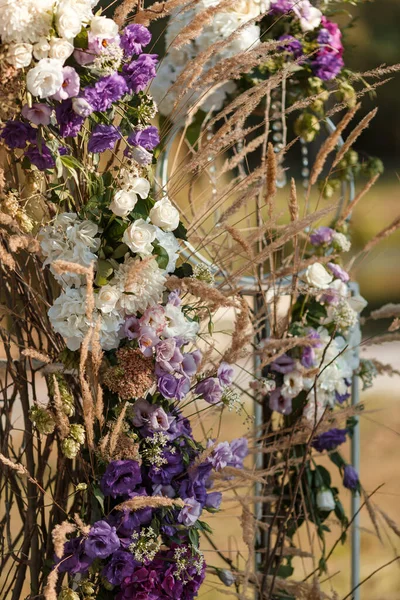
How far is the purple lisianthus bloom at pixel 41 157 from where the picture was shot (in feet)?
3.24

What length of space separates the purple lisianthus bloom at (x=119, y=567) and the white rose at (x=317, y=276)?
0.67m

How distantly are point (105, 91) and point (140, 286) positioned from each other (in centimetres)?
22

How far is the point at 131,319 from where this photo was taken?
3.30ft

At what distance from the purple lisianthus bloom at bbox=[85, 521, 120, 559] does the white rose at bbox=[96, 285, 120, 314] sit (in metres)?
0.24

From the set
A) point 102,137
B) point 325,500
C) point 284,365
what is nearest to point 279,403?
point 284,365

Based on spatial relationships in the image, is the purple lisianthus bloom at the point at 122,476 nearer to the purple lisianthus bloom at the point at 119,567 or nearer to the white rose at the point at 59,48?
the purple lisianthus bloom at the point at 119,567

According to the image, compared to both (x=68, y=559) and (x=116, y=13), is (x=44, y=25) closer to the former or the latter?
(x=116, y=13)

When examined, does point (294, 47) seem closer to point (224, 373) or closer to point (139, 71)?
point (139, 71)

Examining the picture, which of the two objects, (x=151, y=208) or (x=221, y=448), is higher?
(x=151, y=208)

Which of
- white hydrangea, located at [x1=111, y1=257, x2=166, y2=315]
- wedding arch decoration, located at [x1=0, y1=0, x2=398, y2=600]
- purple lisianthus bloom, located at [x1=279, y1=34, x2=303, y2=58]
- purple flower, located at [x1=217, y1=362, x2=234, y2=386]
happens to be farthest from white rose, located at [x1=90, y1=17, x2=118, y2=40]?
purple lisianthus bloom, located at [x1=279, y1=34, x2=303, y2=58]

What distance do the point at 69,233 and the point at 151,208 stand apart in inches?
4.3

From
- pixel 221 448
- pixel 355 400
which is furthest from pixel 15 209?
pixel 355 400

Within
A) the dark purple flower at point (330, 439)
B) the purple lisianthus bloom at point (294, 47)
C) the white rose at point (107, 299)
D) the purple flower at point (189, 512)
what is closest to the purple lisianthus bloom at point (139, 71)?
the white rose at point (107, 299)

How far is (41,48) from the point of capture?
3.08 feet
